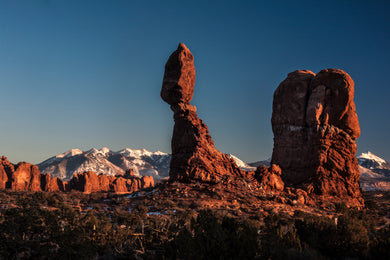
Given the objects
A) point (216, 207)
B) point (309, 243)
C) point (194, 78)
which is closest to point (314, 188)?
point (216, 207)

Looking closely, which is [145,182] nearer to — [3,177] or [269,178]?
[3,177]

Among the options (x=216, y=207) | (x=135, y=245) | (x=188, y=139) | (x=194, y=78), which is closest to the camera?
(x=135, y=245)

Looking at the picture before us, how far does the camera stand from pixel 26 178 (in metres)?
58.4

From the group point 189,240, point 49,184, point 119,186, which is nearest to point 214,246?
point 189,240

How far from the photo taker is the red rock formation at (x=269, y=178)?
2756 cm

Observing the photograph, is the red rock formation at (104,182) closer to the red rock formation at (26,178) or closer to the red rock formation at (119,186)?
the red rock formation at (119,186)

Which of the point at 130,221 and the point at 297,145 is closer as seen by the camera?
the point at 130,221

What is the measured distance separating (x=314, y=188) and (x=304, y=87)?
9964mm

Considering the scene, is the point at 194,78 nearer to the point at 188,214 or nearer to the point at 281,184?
the point at 281,184

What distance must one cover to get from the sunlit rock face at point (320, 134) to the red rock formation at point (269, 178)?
2.80 m

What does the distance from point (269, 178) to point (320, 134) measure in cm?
684

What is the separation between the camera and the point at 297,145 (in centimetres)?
3156

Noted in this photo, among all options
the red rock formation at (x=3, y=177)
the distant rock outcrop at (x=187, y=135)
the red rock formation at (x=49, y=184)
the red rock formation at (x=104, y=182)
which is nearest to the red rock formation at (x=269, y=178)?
the distant rock outcrop at (x=187, y=135)

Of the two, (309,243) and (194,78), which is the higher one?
(194,78)
